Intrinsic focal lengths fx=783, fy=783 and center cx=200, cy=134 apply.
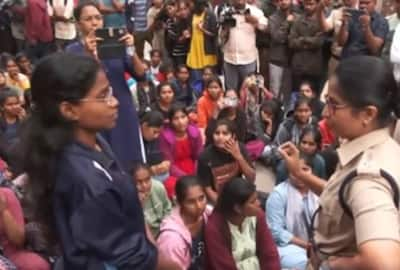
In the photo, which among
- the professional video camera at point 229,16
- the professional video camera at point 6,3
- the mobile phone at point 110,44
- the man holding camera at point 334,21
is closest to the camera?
the mobile phone at point 110,44

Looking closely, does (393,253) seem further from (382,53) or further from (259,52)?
(259,52)

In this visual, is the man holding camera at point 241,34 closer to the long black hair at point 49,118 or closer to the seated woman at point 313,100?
the seated woman at point 313,100

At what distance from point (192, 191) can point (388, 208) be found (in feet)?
6.75

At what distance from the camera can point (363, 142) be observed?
1.70 metres

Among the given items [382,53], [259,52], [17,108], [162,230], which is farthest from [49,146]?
[259,52]

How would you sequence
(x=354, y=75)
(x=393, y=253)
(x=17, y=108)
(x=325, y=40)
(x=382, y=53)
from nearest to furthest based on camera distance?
(x=393, y=253), (x=354, y=75), (x=17, y=108), (x=382, y=53), (x=325, y=40)

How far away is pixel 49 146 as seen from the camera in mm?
1760

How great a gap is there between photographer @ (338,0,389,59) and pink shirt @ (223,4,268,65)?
0.90 m

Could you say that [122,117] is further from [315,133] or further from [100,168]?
[315,133]

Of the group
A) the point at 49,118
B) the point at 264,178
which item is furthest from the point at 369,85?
the point at 264,178

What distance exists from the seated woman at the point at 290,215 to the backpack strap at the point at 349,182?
94.1 inches

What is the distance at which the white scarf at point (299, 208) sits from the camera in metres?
4.07

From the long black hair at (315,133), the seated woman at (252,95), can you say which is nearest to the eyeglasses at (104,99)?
the long black hair at (315,133)

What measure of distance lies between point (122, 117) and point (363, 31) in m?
3.30
